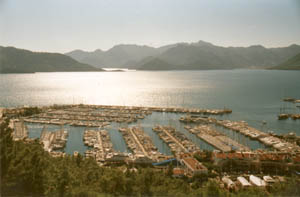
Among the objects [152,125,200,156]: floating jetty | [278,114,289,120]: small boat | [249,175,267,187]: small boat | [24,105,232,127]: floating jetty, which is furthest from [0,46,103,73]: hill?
[249,175,267,187]: small boat

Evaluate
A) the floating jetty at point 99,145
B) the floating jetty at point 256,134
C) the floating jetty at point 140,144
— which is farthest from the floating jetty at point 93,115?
the floating jetty at point 256,134

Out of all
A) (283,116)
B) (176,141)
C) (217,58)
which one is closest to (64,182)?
(176,141)

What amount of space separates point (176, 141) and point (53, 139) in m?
6.12

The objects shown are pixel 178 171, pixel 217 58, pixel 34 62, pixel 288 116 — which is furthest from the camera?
pixel 217 58

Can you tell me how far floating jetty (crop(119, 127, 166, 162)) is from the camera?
10.8 meters

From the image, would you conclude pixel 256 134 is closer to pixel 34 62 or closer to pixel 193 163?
pixel 193 163

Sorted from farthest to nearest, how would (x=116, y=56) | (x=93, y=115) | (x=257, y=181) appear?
1. (x=116, y=56)
2. (x=93, y=115)
3. (x=257, y=181)

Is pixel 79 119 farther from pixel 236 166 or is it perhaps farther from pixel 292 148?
pixel 292 148

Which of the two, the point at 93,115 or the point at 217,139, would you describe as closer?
the point at 217,139

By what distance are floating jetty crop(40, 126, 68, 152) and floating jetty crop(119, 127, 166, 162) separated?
121 inches

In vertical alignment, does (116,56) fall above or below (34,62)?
above

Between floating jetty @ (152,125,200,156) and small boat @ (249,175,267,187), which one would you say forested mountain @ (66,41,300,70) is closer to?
floating jetty @ (152,125,200,156)

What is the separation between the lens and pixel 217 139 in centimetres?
1345

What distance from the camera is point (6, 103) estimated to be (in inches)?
1004
